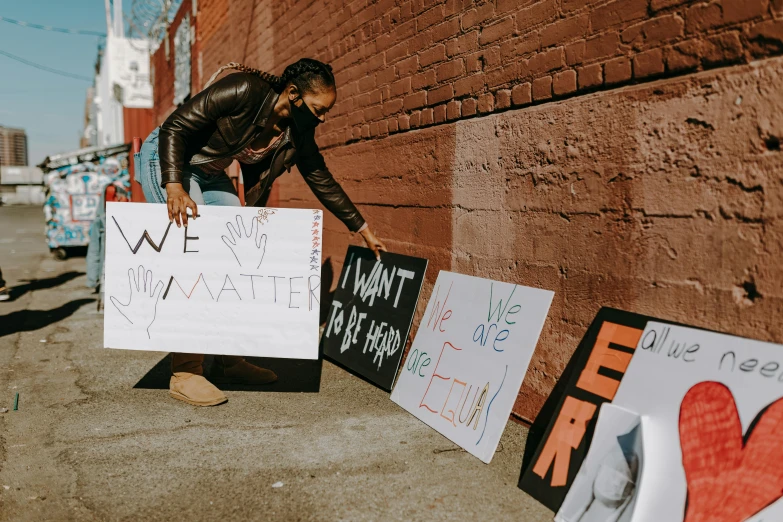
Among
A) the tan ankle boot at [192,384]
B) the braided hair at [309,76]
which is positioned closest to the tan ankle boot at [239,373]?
the tan ankle boot at [192,384]

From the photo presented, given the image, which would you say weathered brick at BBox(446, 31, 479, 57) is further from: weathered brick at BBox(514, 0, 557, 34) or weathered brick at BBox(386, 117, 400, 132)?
weathered brick at BBox(386, 117, 400, 132)

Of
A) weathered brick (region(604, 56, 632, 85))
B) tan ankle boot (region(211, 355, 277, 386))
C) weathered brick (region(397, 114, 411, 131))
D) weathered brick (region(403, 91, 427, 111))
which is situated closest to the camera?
weathered brick (region(604, 56, 632, 85))

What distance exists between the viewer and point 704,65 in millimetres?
2328

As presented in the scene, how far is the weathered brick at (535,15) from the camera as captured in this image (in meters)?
2.99

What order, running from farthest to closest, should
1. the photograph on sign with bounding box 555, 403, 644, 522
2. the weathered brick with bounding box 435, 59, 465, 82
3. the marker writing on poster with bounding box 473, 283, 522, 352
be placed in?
the weathered brick with bounding box 435, 59, 465, 82 < the marker writing on poster with bounding box 473, 283, 522, 352 < the photograph on sign with bounding box 555, 403, 644, 522

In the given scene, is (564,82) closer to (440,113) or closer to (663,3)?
(663,3)

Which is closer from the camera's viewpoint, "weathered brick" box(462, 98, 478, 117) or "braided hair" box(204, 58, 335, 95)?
"braided hair" box(204, 58, 335, 95)

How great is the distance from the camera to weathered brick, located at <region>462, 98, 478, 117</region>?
3.54 m

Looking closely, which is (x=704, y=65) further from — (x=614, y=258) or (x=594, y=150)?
(x=614, y=258)

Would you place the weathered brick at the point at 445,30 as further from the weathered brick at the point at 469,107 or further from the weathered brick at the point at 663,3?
the weathered brick at the point at 663,3

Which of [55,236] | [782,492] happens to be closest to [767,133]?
[782,492]

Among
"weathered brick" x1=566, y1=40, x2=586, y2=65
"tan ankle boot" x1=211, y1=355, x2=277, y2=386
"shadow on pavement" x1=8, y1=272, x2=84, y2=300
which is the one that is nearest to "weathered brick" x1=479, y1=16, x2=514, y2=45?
"weathered brick" x1=566, y1=40, x2=586, y2=65

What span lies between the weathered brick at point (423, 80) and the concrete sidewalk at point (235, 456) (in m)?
1.93

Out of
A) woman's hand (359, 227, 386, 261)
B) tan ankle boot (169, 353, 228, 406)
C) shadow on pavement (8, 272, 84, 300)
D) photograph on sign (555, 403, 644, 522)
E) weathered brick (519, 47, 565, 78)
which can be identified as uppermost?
weathered brick (519, 47, 565, 78)
